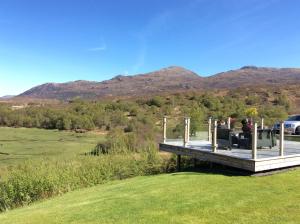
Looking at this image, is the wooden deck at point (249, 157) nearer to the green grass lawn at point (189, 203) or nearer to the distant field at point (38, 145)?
the green grass lawn at point (189, 203)

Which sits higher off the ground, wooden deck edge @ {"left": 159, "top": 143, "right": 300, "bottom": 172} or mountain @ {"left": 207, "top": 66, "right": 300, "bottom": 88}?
mountain @ {"left": 207, "top": 66, "right": 300, "bottom": 88}

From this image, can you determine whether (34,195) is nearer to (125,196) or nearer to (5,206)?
(5,206)

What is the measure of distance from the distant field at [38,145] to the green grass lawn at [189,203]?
26.4 ft

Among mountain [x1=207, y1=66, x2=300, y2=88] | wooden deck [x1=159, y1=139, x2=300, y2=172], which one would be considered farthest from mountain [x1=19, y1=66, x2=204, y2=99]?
wooden deck [x1=159, y1=139, x2=300, y2=172]

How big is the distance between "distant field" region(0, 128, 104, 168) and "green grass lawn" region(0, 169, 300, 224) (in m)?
8.03

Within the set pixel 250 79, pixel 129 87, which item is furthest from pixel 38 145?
pixel 129 87

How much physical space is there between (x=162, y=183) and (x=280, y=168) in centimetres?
285

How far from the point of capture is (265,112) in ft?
89.5

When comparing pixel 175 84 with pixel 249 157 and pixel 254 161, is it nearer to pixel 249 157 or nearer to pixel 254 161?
pixel 249 157

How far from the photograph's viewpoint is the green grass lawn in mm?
5707

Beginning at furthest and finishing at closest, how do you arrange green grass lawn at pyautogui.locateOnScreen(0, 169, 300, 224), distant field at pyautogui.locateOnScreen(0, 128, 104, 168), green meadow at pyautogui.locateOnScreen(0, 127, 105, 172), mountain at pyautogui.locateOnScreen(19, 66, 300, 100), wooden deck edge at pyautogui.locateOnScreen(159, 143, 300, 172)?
mountain at pyautogui.locateOnScreen(19, 66, 300, 100) → distant field at pyautogui.locateOnScreen(0, 128, 104, 168) → green meadow at pyautogui.locateOnScreen(0, 127, 105, 172) → wooden deck edge at pyautogui.locateOnScreen(159, 143, 300, 172) → green grass lawn at pyautogui.locateOnScreen(0, 169, 300, 224)

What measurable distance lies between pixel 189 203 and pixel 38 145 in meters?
14.3

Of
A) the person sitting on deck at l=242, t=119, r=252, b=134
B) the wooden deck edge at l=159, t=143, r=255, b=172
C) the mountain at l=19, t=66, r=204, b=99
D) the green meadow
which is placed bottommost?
the green meadow

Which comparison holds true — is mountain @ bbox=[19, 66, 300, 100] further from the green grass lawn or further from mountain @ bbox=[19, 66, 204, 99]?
the green grass lawn
